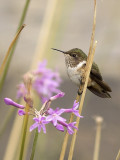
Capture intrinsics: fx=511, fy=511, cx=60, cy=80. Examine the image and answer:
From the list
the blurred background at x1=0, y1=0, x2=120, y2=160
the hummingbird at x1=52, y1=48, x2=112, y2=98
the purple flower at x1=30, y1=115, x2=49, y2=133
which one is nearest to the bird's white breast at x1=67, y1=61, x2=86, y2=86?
the hummingbird at x1=52, y1=48, x2=112, y2=98

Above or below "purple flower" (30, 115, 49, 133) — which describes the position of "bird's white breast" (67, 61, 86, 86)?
above

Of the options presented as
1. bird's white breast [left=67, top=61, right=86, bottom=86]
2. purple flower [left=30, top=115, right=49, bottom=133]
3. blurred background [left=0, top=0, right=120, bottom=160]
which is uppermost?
blurred background [left=0, top=0, right=120, bottom=160]

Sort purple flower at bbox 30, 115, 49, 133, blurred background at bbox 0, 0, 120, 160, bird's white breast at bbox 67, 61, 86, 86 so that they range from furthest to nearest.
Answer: blurred background at bbox 0, 0, 120, 160 < bird's white breast at bbox 67, 61, 86, 86 < purple flower at bbox 30, 115, 49, 133

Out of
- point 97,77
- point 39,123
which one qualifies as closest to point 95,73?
point 97,77

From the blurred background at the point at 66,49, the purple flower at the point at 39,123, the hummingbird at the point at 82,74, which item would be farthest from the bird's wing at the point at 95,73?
the purple flower at the point at 39,123

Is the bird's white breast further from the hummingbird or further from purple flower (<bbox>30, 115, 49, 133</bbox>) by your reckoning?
purple flower (<bbox>30, 115, 49, 133</bbox>)

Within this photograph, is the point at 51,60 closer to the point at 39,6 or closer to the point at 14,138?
the point at 14,138

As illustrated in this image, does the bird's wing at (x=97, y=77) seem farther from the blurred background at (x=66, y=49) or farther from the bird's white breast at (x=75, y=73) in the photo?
the blurred background at (x=66, y=49)

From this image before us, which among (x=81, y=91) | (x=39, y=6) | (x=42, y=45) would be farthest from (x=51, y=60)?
(x=39, y=6)
